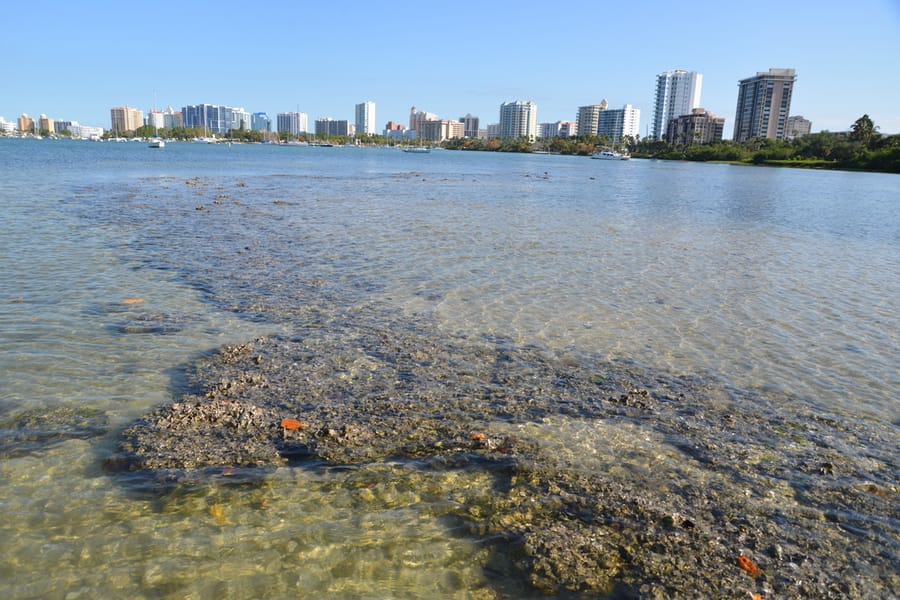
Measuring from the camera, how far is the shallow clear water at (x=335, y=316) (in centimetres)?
503

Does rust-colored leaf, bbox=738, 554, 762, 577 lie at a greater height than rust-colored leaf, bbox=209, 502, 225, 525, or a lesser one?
greater

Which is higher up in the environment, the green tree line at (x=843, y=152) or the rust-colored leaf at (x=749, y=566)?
the green tree line at (x=843, y=152)

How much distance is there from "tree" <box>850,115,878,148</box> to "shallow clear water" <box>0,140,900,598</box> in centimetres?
16752

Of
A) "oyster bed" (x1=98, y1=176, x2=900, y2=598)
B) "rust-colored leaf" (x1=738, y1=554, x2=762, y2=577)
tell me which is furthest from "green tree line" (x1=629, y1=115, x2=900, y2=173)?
"rust-colored leaf" (x1=738, y1=554, x2=762, y2=577)

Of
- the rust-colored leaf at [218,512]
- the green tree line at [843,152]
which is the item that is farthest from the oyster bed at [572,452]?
the green tree line at [843,152]

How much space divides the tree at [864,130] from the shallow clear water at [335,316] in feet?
550

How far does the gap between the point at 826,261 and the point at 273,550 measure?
22661mm

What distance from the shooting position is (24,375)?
8273mm

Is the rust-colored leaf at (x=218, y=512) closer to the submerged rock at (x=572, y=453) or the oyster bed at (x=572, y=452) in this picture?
the oyster bed at (x=572, y=452)

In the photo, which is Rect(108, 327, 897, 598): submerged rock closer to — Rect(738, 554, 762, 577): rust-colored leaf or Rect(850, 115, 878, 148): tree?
Rect(738, 554, 762, 577): rust-colored leaf

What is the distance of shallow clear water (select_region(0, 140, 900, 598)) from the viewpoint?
16.5 ft

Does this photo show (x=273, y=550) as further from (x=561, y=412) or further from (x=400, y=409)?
(x=561, y=412)

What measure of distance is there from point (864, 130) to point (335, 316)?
20041cm

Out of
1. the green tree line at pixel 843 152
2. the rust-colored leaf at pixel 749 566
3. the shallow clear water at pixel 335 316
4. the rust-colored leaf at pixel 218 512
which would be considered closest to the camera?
the rust-colored leaf at pixel 749 566
